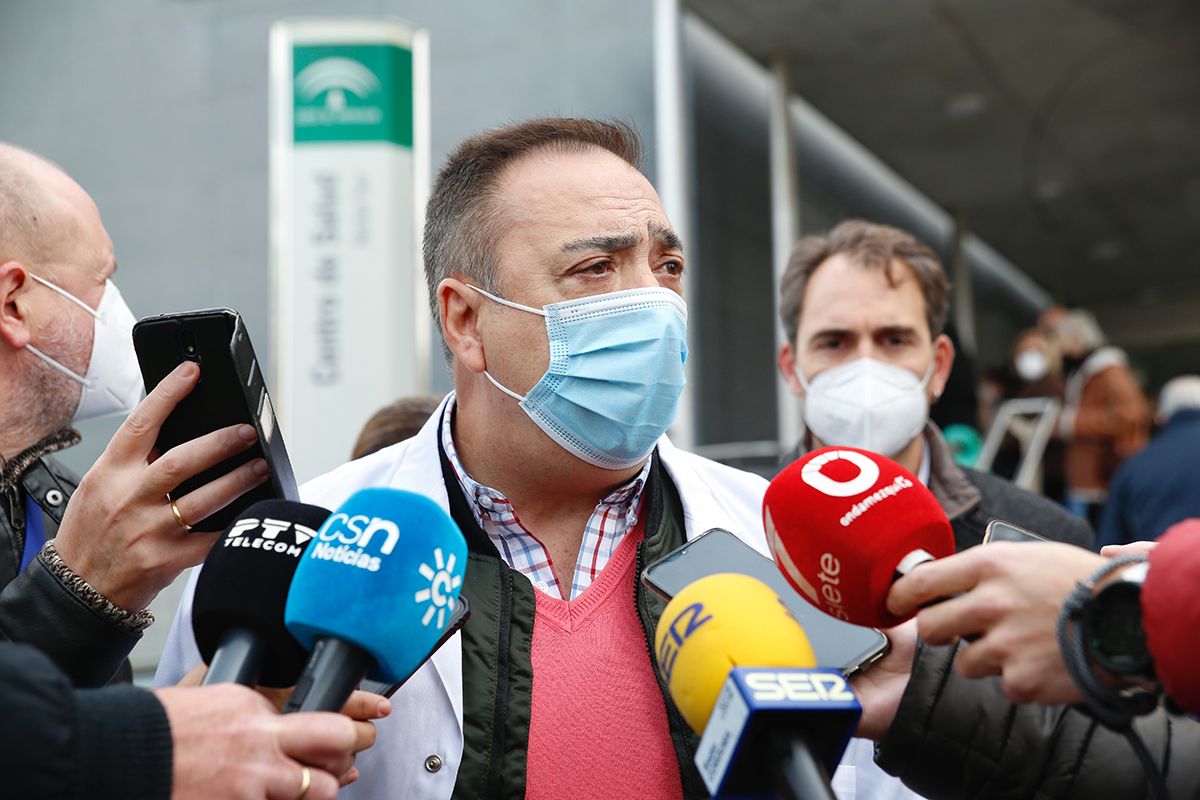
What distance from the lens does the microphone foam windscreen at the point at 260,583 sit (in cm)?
138

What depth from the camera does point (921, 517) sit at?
1.44 m

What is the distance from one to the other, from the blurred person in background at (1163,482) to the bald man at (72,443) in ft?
12.0

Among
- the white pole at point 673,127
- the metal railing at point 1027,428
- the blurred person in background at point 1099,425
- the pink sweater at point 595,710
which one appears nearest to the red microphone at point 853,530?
the pink sweater at point 595,710

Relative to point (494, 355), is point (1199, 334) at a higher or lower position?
lower

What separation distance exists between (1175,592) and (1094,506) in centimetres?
624

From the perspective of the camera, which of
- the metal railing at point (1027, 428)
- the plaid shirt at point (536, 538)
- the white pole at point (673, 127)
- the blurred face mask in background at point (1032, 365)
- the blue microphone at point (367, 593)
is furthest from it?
the blurred face mask in background at point (1032, 365)

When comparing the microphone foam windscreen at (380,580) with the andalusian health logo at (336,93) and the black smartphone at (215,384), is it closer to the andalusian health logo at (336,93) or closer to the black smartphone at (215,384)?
the black smartphone at (215,384)

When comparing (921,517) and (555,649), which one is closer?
(921,517)

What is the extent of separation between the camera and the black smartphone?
165 centimetres

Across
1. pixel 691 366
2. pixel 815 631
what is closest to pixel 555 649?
pixel 815 631

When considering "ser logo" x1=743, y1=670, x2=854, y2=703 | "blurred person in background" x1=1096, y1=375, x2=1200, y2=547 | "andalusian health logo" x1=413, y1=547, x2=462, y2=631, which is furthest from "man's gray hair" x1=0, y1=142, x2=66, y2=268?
"blurred person in background" x1=1096, y1=375, x2=1200, y2=547

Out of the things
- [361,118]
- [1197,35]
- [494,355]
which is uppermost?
[1197,35]

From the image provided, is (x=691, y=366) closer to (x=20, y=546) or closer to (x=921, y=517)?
(x=20, y=546)

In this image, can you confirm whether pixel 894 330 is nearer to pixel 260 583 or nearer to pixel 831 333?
pixel 831 333
